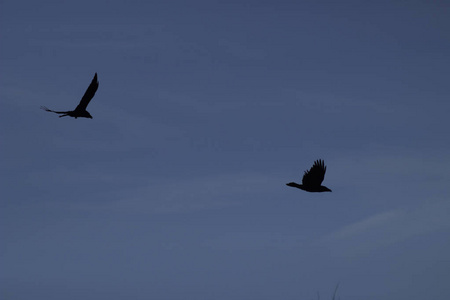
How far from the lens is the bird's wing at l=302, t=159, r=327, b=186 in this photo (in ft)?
103

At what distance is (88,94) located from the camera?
106ft

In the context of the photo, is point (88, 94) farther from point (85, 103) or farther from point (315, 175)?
point (315, 175)

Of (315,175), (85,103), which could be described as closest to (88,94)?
(85,103)

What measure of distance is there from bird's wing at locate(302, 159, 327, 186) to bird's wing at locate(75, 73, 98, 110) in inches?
545

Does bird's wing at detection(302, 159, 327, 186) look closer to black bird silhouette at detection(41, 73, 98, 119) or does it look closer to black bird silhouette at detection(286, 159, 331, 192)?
black bird silhouette at detection(286, 159, 331, 192)

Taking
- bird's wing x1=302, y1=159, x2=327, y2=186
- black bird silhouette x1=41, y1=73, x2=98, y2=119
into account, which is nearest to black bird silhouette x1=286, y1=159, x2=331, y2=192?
bird's wing x1=302, y1=159, x2=327, y2=186

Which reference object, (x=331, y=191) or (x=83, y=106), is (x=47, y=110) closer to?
(x=83, y=106)

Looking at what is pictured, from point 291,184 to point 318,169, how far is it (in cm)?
213

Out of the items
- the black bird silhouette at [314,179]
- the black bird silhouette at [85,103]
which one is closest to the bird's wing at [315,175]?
the black bird silhouette at [314,179]

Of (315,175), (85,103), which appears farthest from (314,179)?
(85,103)

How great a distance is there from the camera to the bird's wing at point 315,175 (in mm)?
31359

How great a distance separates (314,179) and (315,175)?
1.17 ft

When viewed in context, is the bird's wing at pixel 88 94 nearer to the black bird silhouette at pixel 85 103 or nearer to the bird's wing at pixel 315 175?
the black bird silhouette at pixel 85 103

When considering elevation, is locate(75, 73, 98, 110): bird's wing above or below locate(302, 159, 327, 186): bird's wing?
above
